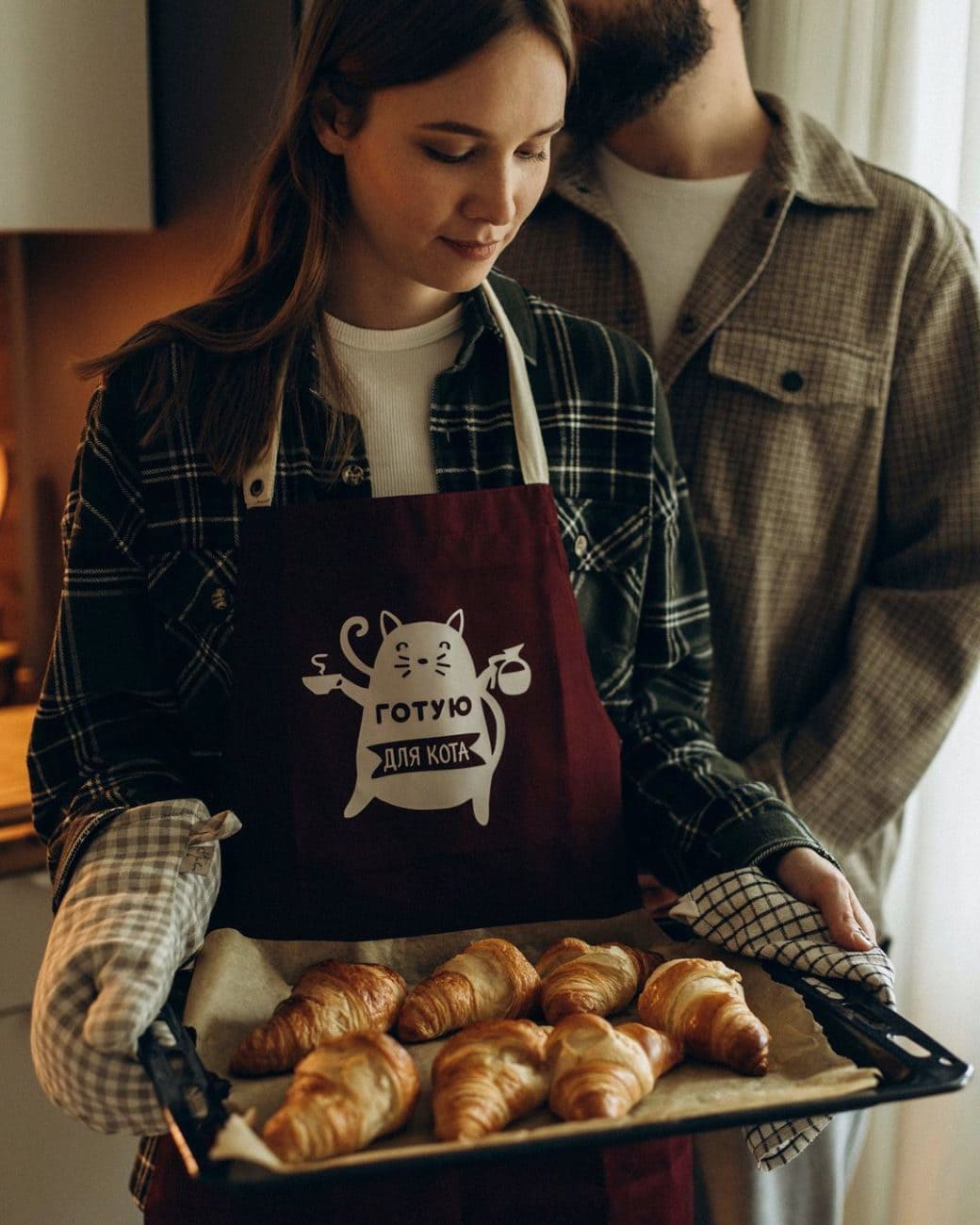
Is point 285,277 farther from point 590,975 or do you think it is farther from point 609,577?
point 590,975

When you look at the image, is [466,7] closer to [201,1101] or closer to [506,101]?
[506,101]

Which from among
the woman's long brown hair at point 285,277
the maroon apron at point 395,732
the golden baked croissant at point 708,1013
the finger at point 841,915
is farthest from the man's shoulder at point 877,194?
the golden baked croissant at point 708,1013

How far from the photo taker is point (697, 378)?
4.64ft

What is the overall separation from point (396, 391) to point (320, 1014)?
517 mm

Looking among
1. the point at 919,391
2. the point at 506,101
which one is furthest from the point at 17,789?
the point at 919,391

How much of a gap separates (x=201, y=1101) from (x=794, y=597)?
0.89 metres

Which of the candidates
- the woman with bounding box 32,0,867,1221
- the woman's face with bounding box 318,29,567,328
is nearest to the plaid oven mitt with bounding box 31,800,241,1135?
the woman with bounding box 32,0,867,1221

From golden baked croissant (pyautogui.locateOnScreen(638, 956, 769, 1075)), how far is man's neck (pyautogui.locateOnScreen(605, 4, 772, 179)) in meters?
0.93

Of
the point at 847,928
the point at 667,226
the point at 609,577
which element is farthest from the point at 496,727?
the point at 667,226

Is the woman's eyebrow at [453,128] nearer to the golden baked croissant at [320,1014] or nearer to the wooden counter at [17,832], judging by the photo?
the golden baked croissant at [320,1014]

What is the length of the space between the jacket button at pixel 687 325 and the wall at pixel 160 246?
516 millimetres

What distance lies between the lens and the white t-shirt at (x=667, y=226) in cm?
144

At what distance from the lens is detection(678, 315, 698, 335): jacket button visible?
140 centimetres

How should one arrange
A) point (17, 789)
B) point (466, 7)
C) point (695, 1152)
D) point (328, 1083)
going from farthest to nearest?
point (17, 789)
point (695, 1152)
point (466, 7)
point (328, 1083)
